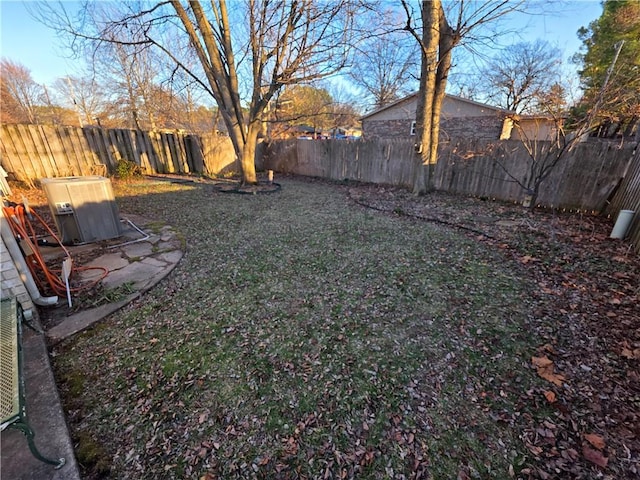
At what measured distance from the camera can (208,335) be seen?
238 centimetres

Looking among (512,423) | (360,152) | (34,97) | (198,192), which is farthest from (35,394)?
(34,97)

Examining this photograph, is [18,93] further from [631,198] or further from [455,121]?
[631,198]

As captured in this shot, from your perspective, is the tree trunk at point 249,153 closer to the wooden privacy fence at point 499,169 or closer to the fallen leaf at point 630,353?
the wooden privacy fence at point 499,169

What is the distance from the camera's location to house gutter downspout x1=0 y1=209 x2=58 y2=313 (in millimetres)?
2186

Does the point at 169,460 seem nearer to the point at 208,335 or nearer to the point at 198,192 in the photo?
the point at 208,335

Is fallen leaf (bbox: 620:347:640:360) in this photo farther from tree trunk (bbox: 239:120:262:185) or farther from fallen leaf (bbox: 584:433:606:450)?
tree trunk (bbox: 239:120:262:185)

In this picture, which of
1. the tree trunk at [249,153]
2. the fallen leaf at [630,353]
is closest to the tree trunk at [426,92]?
the tree trunk at [249,153]

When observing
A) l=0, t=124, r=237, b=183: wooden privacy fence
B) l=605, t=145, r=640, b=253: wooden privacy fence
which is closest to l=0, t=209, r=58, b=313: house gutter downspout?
l=0, t=124, r=237, b=183: wooden privacy fence

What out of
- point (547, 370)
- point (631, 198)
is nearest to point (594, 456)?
point (547, 370)

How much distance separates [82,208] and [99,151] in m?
6.09

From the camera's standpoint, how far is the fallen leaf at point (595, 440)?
4.92ft

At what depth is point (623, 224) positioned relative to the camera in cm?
400

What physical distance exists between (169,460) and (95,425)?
22.7 inches

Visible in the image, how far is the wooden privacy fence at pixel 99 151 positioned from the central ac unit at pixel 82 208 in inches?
186
